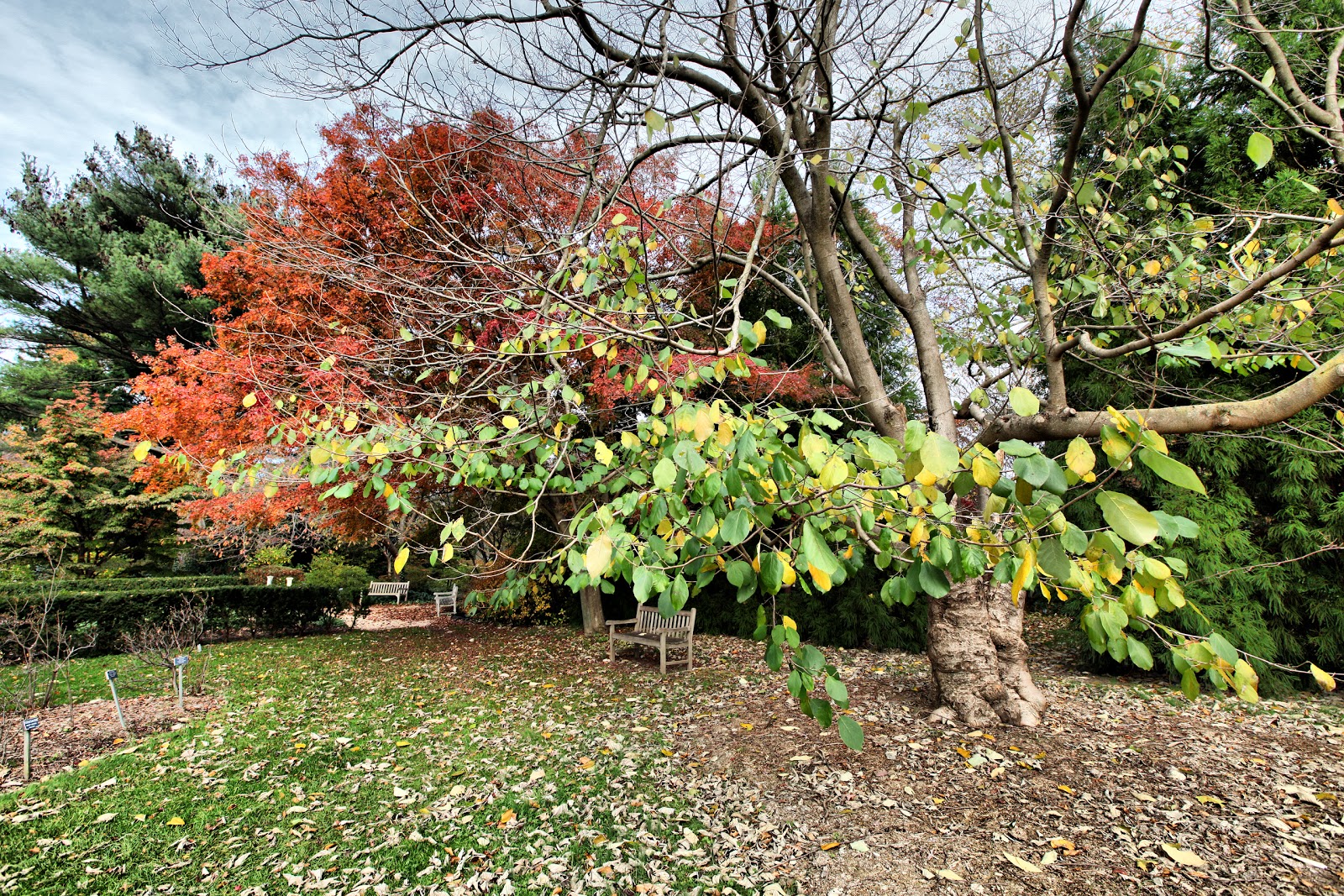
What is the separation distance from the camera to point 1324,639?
4.77m

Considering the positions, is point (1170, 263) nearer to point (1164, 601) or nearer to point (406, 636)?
point (1164, 601)

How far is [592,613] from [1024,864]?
7475mm

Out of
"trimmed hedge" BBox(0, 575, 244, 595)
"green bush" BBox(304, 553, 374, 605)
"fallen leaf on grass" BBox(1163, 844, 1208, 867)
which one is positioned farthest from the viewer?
"green bush" BBox(304, 553, 374, 605)

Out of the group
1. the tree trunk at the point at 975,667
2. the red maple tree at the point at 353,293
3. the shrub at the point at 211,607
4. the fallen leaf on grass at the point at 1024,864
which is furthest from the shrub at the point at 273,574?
the fallen leaf on grass at the point at 1024,864

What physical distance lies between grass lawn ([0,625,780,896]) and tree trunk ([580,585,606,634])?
3.61m

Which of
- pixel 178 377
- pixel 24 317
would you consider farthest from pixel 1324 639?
pixel 24 317

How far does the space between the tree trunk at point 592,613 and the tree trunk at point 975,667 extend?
20.0 feet

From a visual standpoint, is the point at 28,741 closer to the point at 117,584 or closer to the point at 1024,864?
the point at 1024,864

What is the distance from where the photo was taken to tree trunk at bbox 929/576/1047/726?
3.99m

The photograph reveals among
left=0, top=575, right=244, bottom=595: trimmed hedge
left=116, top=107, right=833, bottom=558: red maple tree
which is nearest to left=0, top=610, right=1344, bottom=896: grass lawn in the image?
left=116, top=107, right=833, bottom=558: red maple tree

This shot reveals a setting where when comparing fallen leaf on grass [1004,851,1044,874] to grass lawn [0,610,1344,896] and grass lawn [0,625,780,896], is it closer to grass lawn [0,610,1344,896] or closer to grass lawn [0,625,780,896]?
grass lawn [0,610,1344,896]

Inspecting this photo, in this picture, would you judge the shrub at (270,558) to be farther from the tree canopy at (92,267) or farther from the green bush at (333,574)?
the tree canopy at (92,267)

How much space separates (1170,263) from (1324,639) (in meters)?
3.84

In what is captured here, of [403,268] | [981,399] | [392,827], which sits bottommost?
[392,827]
